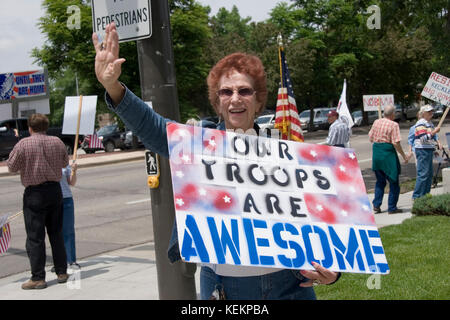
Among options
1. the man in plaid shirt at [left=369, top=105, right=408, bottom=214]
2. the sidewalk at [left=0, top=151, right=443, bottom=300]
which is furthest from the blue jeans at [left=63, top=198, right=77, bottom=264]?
the man in plaid shirt at [left=369, top=105, right=408, bottom=214]

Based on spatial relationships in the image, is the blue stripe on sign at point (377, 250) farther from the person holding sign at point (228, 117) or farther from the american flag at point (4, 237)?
the american flag at point (4, 237)

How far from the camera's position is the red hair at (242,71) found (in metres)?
2.67

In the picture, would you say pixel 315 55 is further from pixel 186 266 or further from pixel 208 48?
pixel 186 266

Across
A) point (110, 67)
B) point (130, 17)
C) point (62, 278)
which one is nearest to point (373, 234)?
point (110, 67)

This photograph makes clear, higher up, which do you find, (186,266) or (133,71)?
(133,71)

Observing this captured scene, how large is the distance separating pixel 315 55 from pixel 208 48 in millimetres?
7420

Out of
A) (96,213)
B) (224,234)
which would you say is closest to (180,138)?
(224,234)

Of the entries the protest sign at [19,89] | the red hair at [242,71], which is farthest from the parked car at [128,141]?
the red hair at [242,71]

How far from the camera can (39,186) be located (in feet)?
22.1

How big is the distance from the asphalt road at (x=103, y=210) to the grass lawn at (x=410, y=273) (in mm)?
4125

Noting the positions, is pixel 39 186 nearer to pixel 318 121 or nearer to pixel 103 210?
pixel 103 210

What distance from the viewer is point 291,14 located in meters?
39.0

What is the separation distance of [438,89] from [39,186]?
8320mm

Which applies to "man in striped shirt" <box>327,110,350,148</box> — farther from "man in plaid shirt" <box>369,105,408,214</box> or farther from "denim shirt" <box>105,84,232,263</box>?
"denim shirt" <box>105,84,232,263</box>
